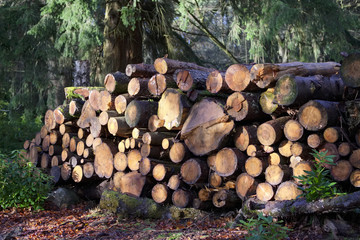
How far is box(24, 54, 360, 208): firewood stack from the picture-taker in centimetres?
461

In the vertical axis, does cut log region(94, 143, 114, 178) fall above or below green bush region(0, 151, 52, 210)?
above

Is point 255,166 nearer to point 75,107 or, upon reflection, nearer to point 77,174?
point 77,174

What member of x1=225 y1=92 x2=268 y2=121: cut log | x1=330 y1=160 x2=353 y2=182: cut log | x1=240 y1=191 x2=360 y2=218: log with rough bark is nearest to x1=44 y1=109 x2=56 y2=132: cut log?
x1=225 y1=92 x2=268 y2=121: cut log

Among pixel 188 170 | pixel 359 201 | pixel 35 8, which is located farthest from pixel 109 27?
pixel 359 201

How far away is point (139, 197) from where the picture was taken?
5938 mm

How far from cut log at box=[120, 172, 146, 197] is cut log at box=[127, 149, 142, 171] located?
89 mm

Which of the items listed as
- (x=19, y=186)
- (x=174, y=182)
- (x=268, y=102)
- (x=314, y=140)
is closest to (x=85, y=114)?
(x=19, y=186)

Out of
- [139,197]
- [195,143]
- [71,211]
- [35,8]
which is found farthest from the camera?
[35,8]

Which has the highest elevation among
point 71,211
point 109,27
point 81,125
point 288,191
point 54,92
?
point 109,27

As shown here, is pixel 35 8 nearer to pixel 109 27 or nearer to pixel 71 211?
pixel 109 27

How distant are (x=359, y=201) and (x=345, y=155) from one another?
0.81 m

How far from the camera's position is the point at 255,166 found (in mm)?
4949

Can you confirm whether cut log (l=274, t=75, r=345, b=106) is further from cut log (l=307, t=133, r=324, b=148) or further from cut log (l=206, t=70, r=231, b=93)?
cut log (l=206, t=70, r=231, b=93)

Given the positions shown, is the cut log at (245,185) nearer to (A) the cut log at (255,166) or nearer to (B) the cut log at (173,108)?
(A) the cut log at (255,166)
